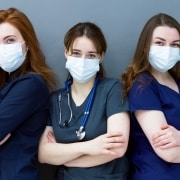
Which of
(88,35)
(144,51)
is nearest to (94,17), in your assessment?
(88,35)

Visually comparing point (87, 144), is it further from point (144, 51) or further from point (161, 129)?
point (144, 51)

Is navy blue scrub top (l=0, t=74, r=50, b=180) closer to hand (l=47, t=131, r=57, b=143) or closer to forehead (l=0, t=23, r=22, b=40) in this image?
hand (l=47, t=131, r=57, b=143)

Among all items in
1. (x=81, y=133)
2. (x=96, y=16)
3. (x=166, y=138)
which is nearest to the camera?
(x=166, y=138)

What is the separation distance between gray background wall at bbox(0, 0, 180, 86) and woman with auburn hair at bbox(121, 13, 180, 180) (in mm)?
199

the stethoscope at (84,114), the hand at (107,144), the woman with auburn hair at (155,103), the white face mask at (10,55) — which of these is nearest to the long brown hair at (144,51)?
the woman with auburn hair at (155,103)

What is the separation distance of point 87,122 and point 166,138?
1.20ft

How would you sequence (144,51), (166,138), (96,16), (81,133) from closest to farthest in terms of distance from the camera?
(166,138)
(81,133)
(144,51)
(96,16)

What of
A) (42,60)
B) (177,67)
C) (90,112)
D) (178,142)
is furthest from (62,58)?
(178,142)

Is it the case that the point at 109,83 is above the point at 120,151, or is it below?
above

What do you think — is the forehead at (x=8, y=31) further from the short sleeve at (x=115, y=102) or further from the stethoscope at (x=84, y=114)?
the short sleeve at (x=115, y=102)

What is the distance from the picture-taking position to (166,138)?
55.8 inches

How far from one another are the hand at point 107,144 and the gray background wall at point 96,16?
1.69 feet

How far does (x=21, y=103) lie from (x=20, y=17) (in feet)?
1.49

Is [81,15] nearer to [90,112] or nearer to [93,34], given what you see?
[93,34]
